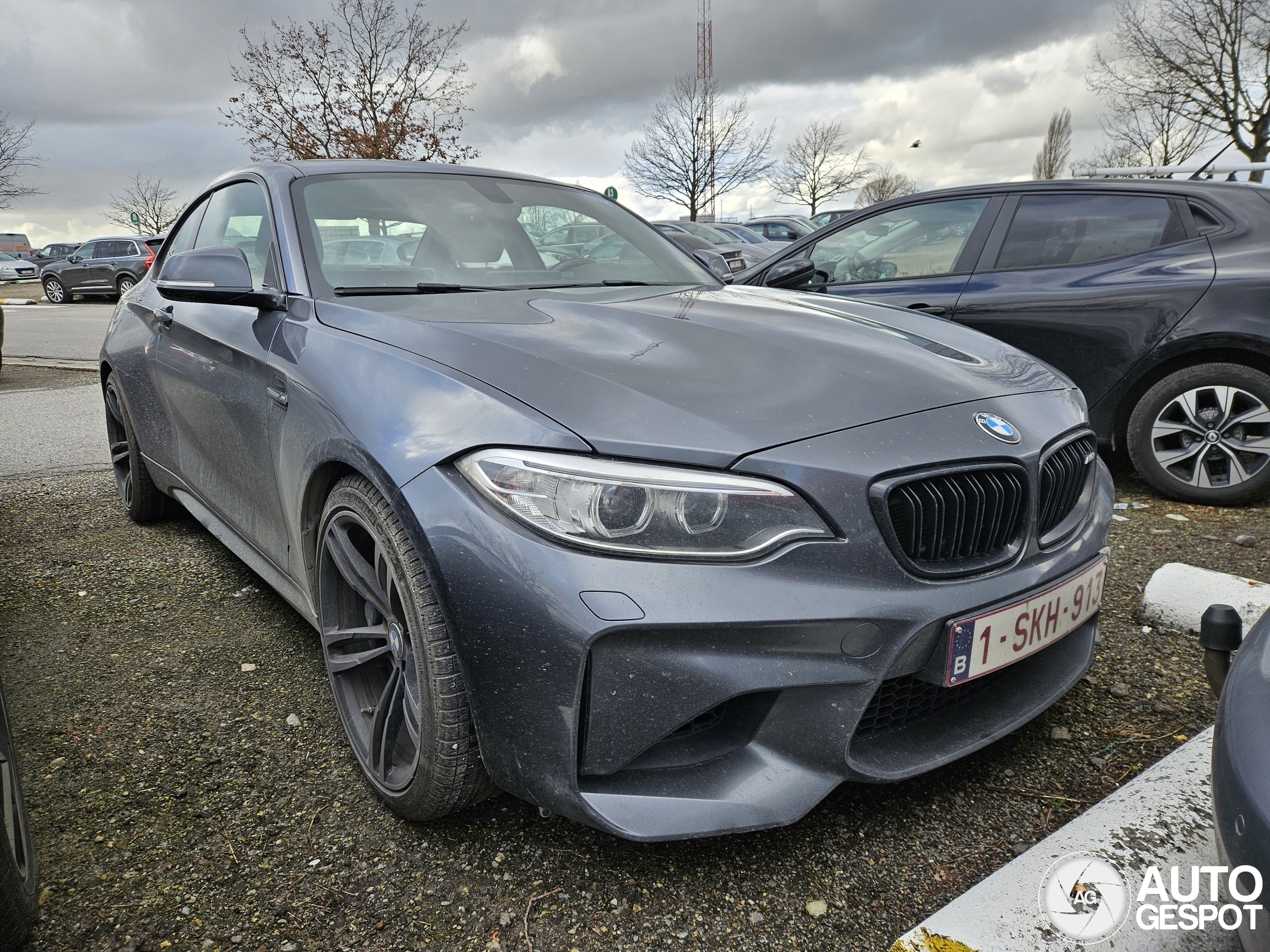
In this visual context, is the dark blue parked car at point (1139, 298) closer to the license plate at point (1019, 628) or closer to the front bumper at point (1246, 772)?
the license plate at point (1019, 628)

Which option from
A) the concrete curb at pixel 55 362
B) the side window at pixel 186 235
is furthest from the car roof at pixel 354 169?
the concrete curb at pixel 55 362

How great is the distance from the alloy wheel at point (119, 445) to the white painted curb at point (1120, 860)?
149 inches

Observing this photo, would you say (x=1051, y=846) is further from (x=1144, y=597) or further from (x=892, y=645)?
(x=1144, y=597)

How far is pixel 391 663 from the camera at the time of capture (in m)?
2.06

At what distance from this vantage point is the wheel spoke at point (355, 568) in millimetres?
1964

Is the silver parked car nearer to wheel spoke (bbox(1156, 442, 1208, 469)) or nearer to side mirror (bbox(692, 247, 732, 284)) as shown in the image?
wheel spoke (bbox(1156, 442, 1208, 469))

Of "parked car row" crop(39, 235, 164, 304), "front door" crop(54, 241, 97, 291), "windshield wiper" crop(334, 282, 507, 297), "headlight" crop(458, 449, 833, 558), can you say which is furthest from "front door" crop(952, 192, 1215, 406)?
"front door" crop(54, 241, 97, 291)

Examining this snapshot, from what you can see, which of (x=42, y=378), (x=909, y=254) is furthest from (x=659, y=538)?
(x=42, y=378)

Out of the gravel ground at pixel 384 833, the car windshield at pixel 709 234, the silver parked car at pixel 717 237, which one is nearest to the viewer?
the gravel ground at pixel 384 833

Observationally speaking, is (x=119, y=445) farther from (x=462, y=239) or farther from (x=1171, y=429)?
(x=1171, y=429)

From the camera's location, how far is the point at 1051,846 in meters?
1.65

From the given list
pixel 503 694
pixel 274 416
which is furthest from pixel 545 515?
pixel 274 416

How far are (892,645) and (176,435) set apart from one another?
2.70m

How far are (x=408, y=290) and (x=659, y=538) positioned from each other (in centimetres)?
127
